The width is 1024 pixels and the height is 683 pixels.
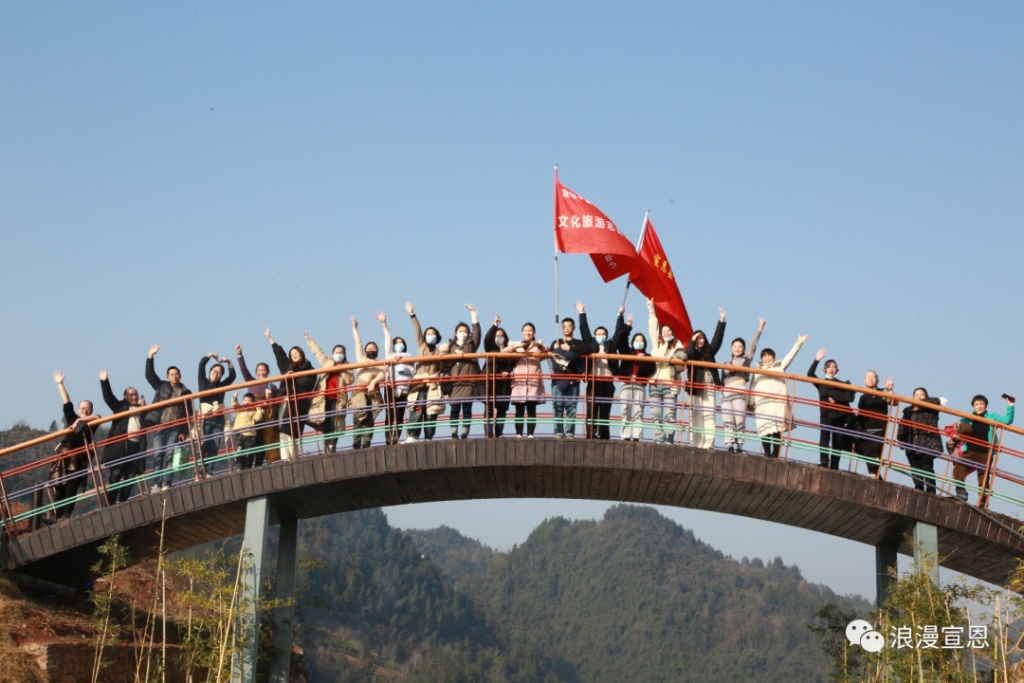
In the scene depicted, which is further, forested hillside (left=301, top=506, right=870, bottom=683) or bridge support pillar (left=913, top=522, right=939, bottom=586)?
forested hillside (left=301, top=506, right=870, bottom=683)

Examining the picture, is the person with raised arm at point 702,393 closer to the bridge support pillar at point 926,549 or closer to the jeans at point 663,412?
the jeans at point 663,412

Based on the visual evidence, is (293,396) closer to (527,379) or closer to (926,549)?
(527,379)

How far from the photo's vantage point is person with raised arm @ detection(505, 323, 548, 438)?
588 inches

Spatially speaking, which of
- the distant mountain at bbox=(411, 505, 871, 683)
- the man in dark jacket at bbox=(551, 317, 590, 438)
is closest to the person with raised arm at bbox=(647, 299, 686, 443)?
the man in dark jacket at bbox=(551, 317, 590, 438)

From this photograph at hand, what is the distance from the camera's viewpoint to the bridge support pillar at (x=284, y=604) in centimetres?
1570

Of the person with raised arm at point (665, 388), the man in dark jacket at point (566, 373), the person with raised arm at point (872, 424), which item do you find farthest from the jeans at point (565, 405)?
the person with raised arm at point (872, 424)

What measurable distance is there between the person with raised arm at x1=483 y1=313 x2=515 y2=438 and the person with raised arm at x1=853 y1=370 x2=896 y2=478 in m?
4.37

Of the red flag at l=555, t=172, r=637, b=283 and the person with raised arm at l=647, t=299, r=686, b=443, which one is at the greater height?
the red flag at l=555, t=172, r=637, b=283

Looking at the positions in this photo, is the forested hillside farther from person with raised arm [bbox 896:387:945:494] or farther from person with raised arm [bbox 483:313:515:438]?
person with raised arm [bbox 896:387:945:494]

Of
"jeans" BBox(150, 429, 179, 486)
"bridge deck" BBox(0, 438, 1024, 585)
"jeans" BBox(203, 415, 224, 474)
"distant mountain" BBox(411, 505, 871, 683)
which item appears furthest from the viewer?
"distant mountain" BBox(411, 505, 871, 683)

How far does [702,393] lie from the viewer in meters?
15.1

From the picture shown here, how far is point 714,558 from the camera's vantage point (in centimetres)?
15538

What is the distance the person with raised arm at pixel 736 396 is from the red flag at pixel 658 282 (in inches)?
76.4

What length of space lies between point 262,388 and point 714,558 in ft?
477
